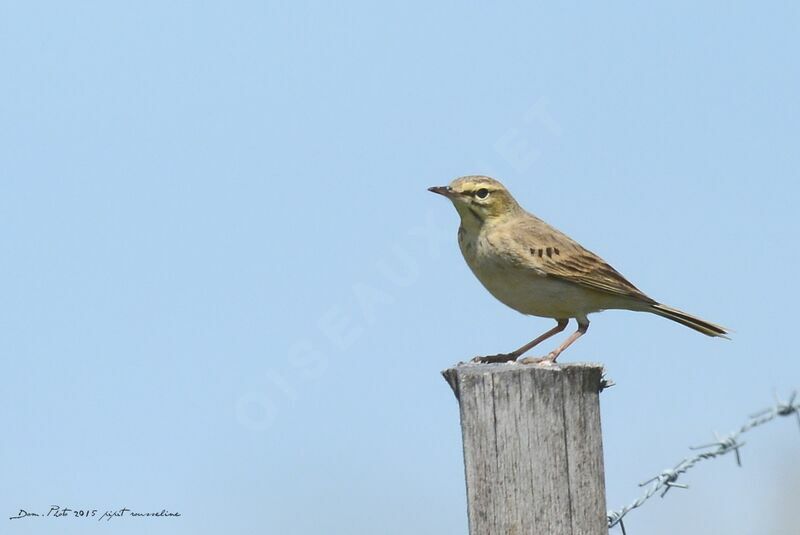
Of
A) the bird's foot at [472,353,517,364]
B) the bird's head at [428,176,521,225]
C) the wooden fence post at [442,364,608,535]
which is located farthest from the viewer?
the bird's head at [428,176,521,225]

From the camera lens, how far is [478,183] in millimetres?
9039

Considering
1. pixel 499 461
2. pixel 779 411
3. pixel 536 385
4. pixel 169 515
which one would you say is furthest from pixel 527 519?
pixel 169 515

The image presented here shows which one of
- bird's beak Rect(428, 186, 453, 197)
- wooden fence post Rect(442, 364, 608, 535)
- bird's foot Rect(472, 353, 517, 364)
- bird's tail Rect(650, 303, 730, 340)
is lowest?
wooden fence post Rect(442, 364, 608, 535)

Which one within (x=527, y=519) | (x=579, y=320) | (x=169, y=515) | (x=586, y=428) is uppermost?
(x=579, y=320)

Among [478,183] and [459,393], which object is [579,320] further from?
[459,393]

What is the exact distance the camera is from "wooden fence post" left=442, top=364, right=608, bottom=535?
15.5 feet

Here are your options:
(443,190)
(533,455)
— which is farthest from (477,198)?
(533,455)

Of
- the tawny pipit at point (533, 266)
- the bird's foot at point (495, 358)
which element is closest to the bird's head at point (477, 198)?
the tawny pipit at point (533, 266)

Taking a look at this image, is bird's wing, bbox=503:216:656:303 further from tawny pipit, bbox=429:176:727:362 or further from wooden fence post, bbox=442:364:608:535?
wooden fence post, bbox=442:364:608:535

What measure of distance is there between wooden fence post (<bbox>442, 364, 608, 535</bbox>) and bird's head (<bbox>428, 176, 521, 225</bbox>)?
13.8 ft

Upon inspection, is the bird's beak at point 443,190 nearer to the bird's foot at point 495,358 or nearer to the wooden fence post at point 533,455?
the bird's foot at point 495,358

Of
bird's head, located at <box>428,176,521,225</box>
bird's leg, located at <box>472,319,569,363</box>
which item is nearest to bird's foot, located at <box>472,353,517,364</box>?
bird's leg, located at <box>472,319,569,363</box>

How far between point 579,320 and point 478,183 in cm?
139

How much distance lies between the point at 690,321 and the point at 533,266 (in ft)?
5.70
